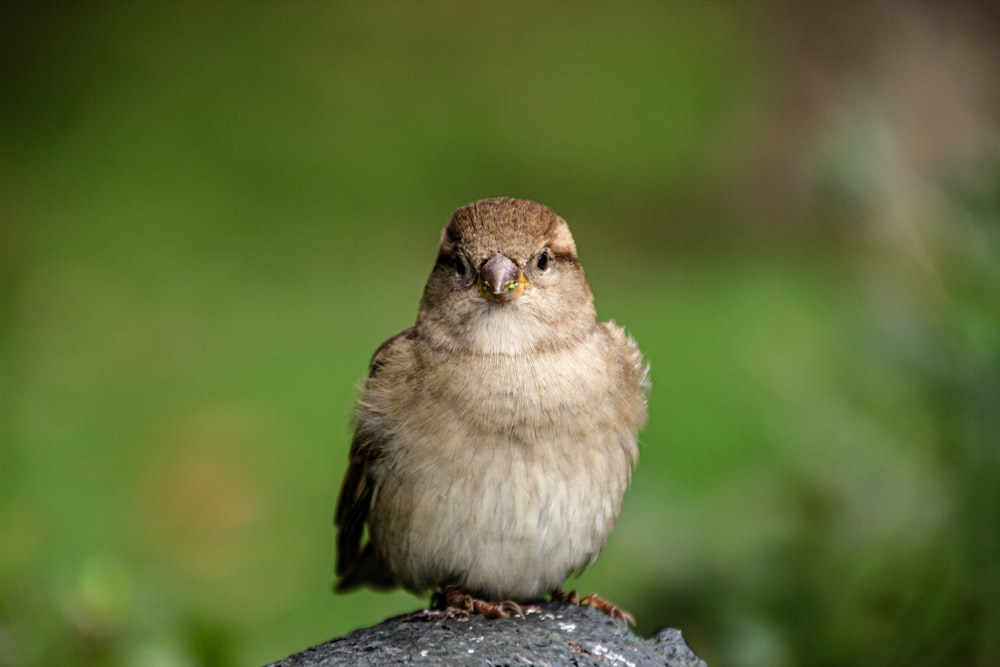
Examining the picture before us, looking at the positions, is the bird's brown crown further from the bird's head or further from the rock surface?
the rock surface

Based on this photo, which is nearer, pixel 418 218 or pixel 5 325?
pixel 5 325

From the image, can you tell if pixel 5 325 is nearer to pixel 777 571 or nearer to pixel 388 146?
pixel 388 146

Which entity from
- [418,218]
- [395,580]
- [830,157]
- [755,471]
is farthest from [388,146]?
[395,580]

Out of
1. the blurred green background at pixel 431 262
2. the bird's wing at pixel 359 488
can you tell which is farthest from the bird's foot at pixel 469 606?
the blurred green background at pixel 431 262

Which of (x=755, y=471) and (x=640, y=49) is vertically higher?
(x=640, y=49)

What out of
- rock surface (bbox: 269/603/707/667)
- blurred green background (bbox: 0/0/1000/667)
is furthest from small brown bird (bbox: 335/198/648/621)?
blurred green background (bbox: 0/0/1000/667)

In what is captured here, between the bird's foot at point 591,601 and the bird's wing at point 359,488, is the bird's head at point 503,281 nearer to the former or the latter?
the bird's wing at point 359,488
